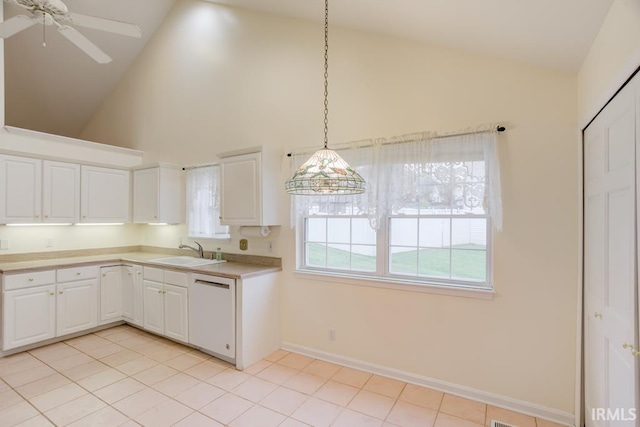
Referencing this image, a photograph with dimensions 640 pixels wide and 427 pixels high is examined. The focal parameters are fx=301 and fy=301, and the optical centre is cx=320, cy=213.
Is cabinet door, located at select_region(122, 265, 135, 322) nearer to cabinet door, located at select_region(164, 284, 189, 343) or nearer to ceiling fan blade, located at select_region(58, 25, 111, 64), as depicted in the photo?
cabinet door, located at select_region(164, 284, 189, 343)

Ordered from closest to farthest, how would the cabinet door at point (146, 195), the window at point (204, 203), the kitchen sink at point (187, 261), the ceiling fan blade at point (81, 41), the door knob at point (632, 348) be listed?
1. the door knob at point (632, 348)
2. the ceiling fan blade at point (81, 41)
3. the kitchen sink at point (187, 261)
4. the window at point (204, 203)
5. the cabinet door at point (146, 195)

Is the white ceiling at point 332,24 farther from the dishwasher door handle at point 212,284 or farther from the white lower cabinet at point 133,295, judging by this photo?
the white lower cabinet at point 133,295

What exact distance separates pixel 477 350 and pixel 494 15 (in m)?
2.41

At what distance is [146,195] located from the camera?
436 centimetres

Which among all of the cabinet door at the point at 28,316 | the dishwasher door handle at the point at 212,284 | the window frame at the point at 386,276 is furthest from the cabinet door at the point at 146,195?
the window frame at the point at 386,276

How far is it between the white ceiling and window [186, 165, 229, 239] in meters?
2.10

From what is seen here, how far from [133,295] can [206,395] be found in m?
2.12

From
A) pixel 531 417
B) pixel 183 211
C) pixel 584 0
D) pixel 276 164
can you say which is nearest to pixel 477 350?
pixel 531 417

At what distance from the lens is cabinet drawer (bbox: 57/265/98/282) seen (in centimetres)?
355

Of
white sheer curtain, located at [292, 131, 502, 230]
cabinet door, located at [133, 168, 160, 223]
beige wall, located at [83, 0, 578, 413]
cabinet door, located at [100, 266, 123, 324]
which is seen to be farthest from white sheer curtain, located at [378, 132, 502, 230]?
cabinet door, located at [100, 266, 123, 324]

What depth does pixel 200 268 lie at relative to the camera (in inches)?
129

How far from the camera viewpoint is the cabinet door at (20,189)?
11.1ft

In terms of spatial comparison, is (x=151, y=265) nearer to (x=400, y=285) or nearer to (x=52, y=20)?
(x=52, y=20)

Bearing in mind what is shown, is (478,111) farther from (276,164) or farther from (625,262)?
(276,164)
